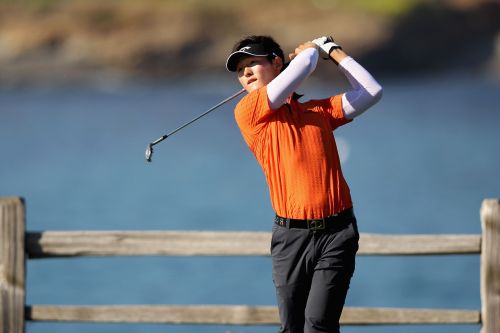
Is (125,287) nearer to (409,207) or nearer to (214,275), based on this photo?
(214,275)

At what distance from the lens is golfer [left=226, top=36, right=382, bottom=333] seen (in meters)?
4.77

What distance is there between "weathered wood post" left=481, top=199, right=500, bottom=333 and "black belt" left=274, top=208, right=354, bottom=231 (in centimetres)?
168


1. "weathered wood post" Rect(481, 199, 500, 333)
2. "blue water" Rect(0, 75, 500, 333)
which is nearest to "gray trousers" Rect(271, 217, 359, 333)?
"weathered wood post" Rect(481, 199, 500, 333)

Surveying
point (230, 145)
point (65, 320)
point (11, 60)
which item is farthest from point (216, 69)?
point (65, 320)

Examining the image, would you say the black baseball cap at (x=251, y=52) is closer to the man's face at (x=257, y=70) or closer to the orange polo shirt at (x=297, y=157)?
the man's face at (x=257, y=70)

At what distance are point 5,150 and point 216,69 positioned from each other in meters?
24.3

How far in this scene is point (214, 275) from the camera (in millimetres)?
21109

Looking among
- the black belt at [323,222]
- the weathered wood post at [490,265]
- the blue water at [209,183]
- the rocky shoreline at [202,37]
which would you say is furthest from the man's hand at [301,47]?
the rocky shoreline at [202,37]

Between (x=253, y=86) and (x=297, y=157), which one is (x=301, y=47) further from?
(x=297, y=157)

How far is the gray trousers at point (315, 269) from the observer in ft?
15.7

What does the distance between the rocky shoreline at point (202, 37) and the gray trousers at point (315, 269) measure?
5454 cm

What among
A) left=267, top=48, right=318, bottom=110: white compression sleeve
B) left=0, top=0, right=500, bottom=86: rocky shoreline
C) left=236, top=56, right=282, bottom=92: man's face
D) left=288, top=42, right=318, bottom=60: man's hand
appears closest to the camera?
left=267, top=48, right=318, bottom=110: white compression sleeve

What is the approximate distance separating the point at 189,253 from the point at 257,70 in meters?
1.85

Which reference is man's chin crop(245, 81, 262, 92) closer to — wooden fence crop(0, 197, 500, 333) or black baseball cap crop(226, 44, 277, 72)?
black baseball cap crop(226, 44, 277, 72)
